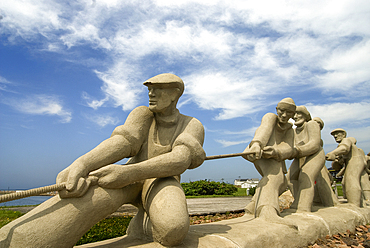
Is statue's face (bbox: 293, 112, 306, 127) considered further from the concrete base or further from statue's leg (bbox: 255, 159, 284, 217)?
the concrete base

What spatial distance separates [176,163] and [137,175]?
1.42ft

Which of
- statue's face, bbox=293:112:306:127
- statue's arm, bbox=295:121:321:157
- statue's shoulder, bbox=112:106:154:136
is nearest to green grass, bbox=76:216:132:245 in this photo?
statue's shoulder, bbox=112:106:154:136

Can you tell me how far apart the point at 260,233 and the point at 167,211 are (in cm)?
141

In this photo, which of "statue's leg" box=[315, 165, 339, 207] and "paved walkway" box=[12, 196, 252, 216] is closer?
"statue's leg" box=[315, 165, 339, 207]

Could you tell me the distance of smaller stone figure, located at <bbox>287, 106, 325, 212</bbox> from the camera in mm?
5332

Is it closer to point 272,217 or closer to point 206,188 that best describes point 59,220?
point 272,217

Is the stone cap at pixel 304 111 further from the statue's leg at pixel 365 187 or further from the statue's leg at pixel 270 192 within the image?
the statue's leg at pixel 365 187

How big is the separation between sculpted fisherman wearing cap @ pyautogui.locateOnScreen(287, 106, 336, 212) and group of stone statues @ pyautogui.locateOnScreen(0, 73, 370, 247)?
0.74 m

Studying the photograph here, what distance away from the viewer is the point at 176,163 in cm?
299

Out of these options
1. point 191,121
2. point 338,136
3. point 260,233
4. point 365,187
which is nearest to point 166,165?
point 191,121

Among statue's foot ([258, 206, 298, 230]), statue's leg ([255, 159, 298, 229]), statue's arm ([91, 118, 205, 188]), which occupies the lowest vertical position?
statue's foot ([258, 206, 298, 230])

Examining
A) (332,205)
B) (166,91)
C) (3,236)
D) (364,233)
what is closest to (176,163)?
(166,91)

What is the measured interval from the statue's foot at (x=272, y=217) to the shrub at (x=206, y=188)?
37.6ft

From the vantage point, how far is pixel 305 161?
5715 millimetres
